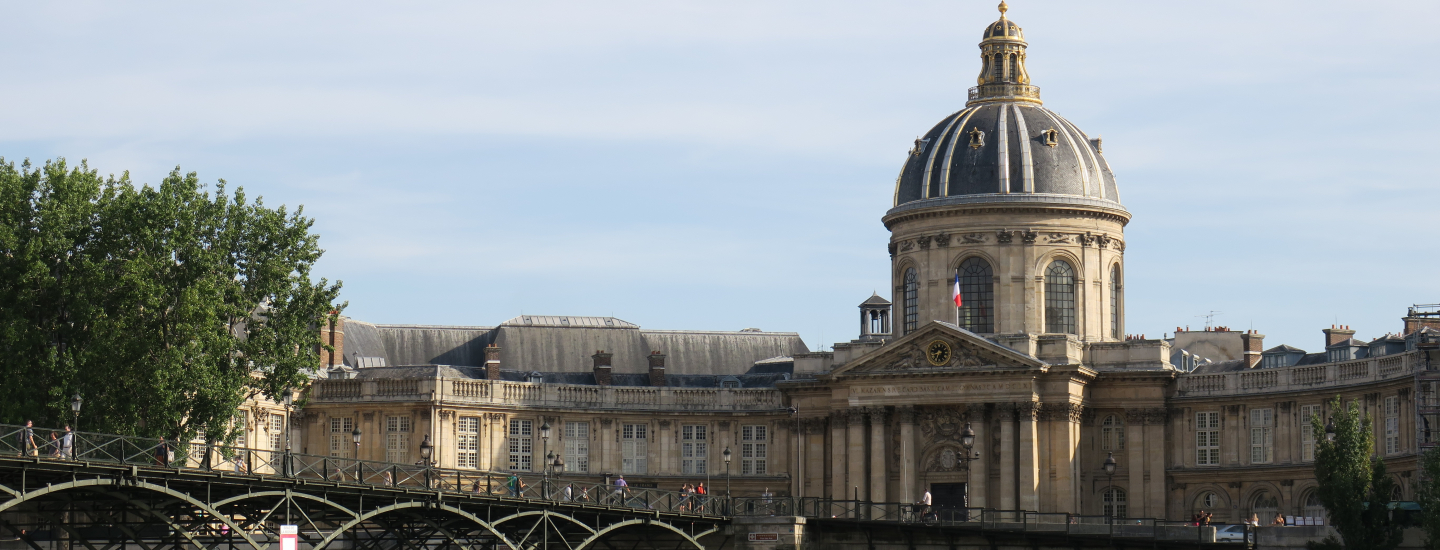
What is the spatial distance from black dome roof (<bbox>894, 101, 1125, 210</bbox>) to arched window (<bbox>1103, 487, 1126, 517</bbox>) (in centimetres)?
1276

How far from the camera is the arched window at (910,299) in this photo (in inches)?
4342

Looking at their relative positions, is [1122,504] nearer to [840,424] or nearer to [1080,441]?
[1080,441]

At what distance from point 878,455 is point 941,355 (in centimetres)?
520

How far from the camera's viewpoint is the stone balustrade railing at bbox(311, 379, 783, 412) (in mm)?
106312

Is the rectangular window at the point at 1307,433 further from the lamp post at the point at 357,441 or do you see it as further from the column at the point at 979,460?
the lamp post at the point at 357,441

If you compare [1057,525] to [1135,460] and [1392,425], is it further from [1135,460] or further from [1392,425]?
[1135,460]

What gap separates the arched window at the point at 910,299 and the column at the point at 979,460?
9007 mm

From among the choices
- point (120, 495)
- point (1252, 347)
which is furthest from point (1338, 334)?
point (120, 495)

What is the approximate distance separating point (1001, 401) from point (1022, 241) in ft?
30.8

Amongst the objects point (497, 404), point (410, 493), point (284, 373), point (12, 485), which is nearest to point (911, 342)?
point (497, 404)

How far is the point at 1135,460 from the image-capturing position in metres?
104

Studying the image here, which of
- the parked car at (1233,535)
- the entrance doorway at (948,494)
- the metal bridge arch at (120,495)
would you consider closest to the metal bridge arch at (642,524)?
the metal bridge arch at (120,495)

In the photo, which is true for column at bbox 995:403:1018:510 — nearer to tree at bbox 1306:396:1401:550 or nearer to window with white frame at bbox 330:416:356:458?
tree at bbox 1306:396:1401:550

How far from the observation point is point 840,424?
106m
